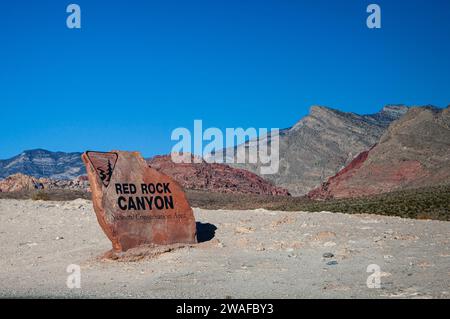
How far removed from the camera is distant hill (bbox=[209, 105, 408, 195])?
80312 millimetres

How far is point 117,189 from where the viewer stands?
1298cm

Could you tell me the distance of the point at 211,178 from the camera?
59.5 m

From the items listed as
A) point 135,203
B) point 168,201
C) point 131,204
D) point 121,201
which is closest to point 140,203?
point 135,203

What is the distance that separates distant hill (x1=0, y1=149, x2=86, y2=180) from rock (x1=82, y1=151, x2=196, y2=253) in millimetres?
120326

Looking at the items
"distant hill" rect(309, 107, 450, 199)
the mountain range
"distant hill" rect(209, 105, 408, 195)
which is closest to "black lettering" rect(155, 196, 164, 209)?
"distant hill" rect(309, 107, 450, 199)

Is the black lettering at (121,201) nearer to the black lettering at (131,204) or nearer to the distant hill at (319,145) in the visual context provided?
the black lettering at (131,204)

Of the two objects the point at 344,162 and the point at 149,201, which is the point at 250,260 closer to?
the point at 149,201

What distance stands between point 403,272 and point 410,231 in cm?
590

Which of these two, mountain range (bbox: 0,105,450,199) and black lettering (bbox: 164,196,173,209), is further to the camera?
mountain range (bbox: 0,105,450,199)

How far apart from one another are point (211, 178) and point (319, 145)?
36715mm

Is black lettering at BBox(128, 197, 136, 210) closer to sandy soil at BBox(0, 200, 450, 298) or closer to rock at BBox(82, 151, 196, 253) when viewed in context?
rock at BBox(82, 151, 196, 253)

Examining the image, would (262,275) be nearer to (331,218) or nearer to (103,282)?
(103,282)

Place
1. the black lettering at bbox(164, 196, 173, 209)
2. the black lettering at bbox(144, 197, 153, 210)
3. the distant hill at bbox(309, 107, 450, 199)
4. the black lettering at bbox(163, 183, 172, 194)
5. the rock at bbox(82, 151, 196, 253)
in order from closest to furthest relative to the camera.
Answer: the rock at bbox(82, 151, 196, 253), the black lettering at bbox(144, 197, 153, 210), the black lettering at bbox(164, 196, 173, 209), the black lettering at bbox(163, 183, 172, 194), the distant hill at bbox(309, 107, 450, 199)
